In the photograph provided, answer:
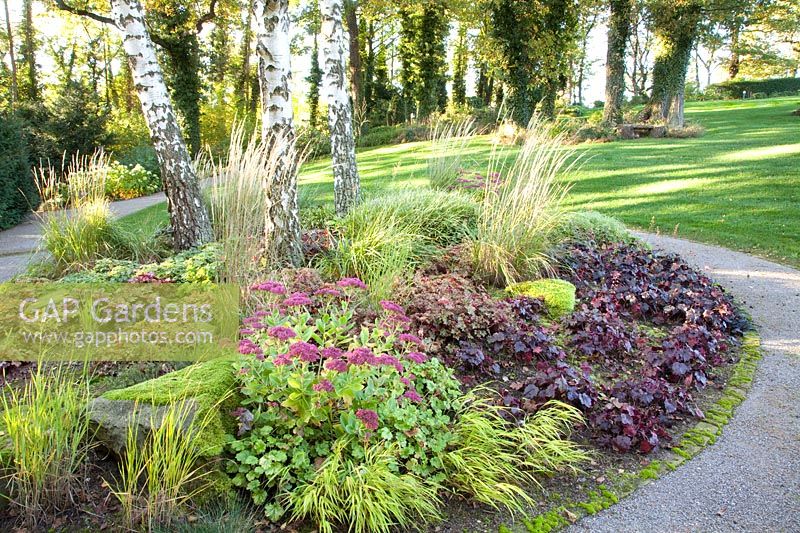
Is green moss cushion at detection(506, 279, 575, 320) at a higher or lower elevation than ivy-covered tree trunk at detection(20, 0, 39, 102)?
lower

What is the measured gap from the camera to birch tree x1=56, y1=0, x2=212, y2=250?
15.9 feet

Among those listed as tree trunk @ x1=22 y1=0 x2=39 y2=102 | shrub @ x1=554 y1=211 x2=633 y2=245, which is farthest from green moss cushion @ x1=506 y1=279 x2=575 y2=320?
tree trunk @ x1=22 y1=0 x2=39 y2=102

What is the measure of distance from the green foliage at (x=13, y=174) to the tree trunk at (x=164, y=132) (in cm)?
529

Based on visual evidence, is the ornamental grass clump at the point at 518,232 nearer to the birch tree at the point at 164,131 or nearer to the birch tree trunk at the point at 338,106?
the birch tree trunk at the point at 338,106

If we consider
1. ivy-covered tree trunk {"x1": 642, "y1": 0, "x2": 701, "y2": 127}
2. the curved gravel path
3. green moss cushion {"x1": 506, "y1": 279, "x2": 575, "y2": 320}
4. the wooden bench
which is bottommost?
the curved gravel path

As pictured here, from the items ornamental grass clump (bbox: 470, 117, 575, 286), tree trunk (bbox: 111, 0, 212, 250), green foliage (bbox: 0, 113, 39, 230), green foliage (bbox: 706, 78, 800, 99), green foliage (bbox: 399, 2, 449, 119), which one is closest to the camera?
ornamental grass clump (bbox: 470, 117, 575, 286)

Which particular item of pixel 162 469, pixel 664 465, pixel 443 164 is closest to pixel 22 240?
pixel 443 164

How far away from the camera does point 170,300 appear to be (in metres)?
3.61

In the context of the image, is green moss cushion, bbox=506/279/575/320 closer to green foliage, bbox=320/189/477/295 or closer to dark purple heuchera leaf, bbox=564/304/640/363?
dark purple heuchera leaf, bbox=564/304/640/363

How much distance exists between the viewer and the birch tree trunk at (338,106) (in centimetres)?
580

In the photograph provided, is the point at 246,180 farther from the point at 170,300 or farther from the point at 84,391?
the point at 84,391

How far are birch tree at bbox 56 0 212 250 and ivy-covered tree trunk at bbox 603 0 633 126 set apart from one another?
47.6 feet

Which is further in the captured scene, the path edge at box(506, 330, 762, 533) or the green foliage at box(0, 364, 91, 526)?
the path edge at box(506, 330, 762, 533)

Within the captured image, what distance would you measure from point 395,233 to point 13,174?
8403 millimetres
